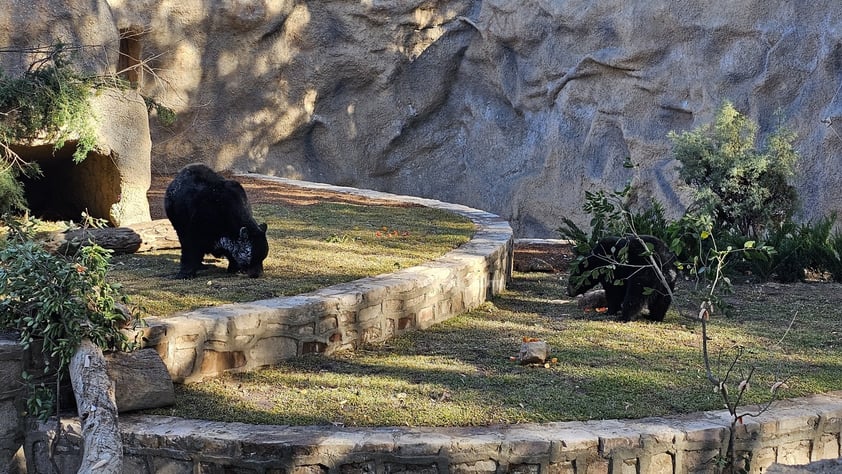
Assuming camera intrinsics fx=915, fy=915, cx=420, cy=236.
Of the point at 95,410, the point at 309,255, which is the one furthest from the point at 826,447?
the point at 309,255

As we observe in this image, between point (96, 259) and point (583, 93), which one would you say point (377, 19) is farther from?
point (96, 259)

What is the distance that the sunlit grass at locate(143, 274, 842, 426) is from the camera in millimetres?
5094

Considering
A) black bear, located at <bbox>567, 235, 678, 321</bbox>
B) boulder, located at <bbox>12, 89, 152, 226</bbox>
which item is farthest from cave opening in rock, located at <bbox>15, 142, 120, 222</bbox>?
black bear, located at <bbox>567, 235, 678, 321</bbox>

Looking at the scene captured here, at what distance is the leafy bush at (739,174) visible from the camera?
12.6 m

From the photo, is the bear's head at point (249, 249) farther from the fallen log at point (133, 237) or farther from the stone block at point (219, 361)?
the stone block at point (219, 361)

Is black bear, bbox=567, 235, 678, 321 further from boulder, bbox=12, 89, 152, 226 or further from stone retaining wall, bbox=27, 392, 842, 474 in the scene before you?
boulder, bbox=12, 89, 152, 226

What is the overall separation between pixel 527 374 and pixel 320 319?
143cm

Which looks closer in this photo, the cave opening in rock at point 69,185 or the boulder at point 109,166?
the boulder at point 109,166

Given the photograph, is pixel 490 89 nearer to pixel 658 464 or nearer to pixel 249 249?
pixel 249 249

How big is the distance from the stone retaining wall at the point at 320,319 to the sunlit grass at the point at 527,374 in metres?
0.10

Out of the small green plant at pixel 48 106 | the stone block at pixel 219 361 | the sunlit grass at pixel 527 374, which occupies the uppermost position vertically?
the small green plant at pixel 48 106

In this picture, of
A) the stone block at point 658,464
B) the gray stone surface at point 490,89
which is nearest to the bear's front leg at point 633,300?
the stone block at point 658,464

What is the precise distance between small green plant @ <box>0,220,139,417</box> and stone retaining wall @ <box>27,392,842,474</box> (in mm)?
440

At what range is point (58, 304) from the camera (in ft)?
16.1
